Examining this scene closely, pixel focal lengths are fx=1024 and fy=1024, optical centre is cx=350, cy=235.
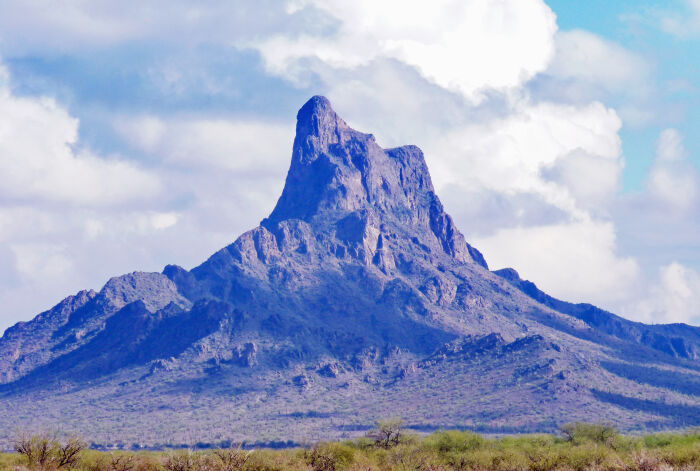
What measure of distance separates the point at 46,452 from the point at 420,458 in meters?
42.1

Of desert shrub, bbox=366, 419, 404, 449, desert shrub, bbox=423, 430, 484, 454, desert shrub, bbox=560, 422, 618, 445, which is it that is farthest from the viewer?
desert shrub, bbox=560, 422, 618, 445

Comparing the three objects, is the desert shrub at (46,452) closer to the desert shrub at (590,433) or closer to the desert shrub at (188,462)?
the desert shrub at (188,462)

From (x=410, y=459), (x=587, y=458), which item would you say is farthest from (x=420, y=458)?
(x=587, y=458)

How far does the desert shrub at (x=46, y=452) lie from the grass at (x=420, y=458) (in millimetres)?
309

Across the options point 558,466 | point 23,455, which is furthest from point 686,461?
point 23,455

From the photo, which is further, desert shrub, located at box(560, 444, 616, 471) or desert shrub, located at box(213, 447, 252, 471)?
desert shrub, located at box(560, 444, 616, 471)

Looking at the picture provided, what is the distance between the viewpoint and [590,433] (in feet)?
505

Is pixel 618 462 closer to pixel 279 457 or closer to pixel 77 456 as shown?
pixel 279 457

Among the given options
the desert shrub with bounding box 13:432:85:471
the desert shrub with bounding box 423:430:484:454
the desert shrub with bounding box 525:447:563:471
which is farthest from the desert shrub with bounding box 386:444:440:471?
the desert shrub with bounding box 13:432:85:471

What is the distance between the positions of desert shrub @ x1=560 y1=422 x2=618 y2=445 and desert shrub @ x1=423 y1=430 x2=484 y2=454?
17663 millimetres

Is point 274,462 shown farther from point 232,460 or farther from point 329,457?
point 329,457

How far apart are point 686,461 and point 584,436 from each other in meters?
45.7

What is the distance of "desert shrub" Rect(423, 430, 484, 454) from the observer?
132625 mm

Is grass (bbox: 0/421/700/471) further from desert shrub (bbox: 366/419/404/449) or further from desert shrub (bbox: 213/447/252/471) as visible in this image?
desert shrub (bbox: 366/419/404/449)
